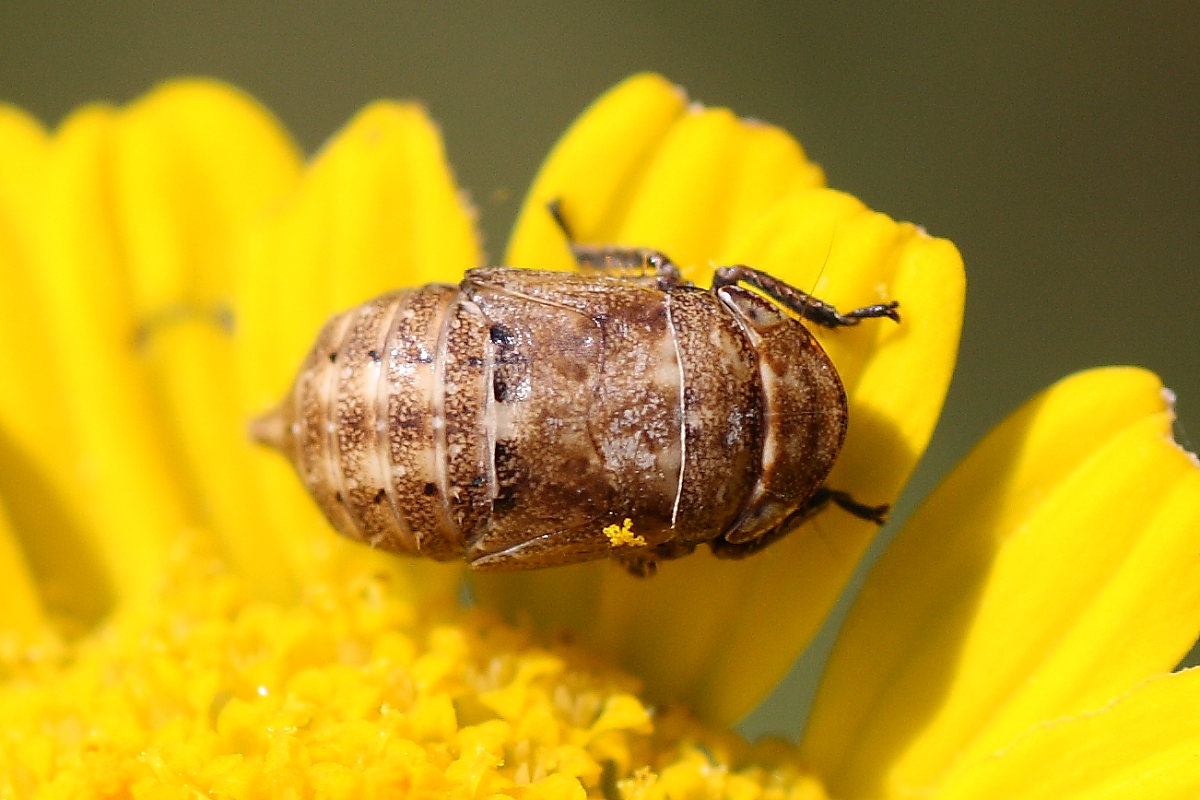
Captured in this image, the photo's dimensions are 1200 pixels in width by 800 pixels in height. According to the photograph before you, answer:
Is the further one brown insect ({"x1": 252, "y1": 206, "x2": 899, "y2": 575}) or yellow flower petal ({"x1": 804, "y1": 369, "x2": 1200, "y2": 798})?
yellow flower petal ({"x1": 804, "y1": 369, "x2": 1200, "y2": 798})

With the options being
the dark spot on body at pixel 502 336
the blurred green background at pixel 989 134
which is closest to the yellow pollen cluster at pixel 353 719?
the dark spot on body at pixel 502 336

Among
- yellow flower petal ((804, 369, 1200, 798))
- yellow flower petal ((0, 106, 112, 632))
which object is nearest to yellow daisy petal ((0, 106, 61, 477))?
yellow flower petal ((0, 106, 112, 632))

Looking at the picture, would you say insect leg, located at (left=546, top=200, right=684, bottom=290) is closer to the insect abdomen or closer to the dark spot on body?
the insect abdomen

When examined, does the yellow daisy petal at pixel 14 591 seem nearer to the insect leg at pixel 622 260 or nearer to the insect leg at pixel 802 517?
the insect leg at pixel 622 260

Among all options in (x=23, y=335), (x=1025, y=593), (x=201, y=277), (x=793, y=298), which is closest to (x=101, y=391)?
(x=23, y=335)

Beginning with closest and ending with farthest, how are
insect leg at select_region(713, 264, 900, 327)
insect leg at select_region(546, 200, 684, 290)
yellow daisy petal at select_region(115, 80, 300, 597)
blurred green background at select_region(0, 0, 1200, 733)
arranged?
insect leg at select_region(713, 264, 900, 327), insect leg at select_region(546, 200, 684, 290), yellow daisy petal at select_region(115, 80, 300, 597), blurred green background at select_region(0, 0, 1200, 733)

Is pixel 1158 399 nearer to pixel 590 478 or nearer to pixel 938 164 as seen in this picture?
pixel 590 478
